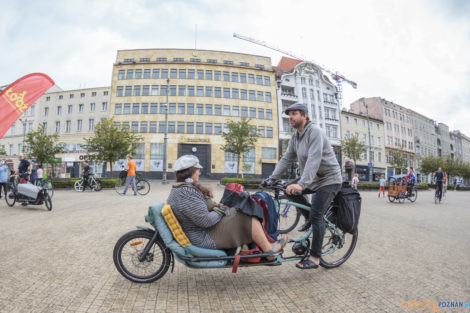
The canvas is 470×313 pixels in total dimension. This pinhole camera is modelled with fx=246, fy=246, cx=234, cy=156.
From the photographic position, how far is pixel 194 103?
38812mm

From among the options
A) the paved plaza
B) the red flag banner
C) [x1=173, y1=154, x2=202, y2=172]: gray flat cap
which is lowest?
the paved plaza

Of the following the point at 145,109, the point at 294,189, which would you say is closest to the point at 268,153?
the point at 145,109

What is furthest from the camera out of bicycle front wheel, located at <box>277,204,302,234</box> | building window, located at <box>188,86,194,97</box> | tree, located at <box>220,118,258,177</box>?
building window, located at <box>188,86,194,97</box>

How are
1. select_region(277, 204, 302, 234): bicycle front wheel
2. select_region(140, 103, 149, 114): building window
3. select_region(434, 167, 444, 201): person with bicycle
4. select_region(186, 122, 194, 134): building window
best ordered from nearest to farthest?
select_region(277, 204, 302, 234): bicycle front wheel
select_region(434, 167, 444, 201): person with bicycle
select_region(186, 122, 194, 134): building window
select_region(140, 103, 149, 114): building window

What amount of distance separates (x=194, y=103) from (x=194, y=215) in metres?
38.1

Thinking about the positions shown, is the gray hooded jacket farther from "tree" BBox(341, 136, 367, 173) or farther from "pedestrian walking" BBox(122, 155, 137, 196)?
"tree" BBox(341, 136, 367, 173)

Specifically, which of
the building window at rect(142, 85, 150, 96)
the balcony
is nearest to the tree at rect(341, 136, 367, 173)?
the balcony

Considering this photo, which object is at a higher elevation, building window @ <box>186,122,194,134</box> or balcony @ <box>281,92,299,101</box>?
balcony @ <box>281,92,299,101</box>

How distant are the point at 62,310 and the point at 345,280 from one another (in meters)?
2.72

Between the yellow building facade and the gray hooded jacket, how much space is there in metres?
33.7

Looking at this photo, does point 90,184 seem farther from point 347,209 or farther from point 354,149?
point 354,149

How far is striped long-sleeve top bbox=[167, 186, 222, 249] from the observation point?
225 centimetres

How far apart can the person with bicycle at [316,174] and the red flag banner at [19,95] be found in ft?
14.4

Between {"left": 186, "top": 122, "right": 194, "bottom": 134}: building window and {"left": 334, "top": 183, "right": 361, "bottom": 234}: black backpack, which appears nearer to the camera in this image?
{"left": 334, "top": 183, "right": 361, "bottom": 234}: black backpack
